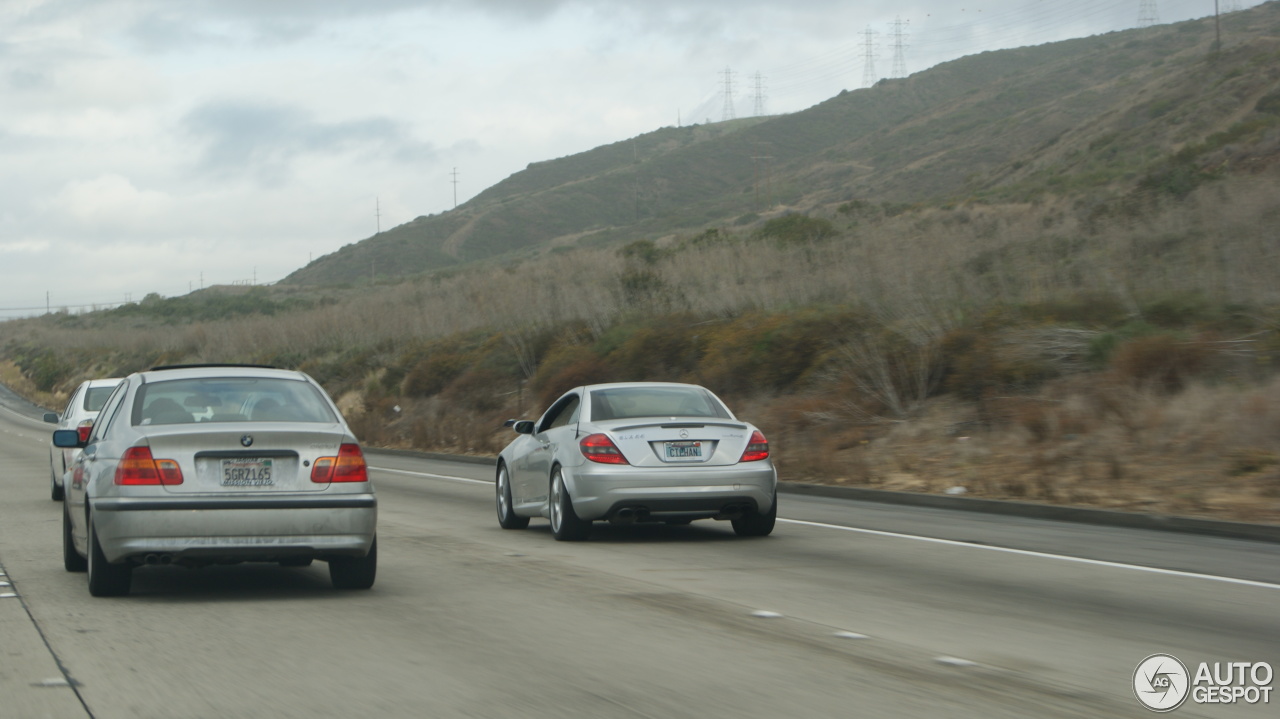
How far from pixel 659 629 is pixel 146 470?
11.5ft

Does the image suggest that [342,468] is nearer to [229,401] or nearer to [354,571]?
[354,571]

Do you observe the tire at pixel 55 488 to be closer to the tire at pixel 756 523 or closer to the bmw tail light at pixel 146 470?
the tire at pixel 756 523

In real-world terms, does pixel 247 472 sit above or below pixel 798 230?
below

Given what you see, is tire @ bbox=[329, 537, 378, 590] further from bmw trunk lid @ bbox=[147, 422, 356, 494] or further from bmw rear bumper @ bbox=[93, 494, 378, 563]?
bmw trunk lid @ bbox=[147, 422, 356, 494]

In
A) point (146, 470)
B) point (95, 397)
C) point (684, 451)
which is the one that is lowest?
point (684, 451)

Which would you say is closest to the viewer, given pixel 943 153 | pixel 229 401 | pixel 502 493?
pixel 229 401

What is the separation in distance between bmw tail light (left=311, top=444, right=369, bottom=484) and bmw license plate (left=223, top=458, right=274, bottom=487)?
31 centimetres

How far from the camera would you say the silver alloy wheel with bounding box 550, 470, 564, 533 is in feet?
41.8

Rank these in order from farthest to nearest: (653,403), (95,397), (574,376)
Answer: (574,376) < (95,397) < (653,403)

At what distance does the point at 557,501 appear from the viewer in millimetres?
12914

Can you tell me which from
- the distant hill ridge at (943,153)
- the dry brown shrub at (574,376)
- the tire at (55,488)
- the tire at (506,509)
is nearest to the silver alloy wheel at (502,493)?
the tire at (506,509)

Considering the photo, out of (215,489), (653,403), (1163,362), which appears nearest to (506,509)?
(653,403)

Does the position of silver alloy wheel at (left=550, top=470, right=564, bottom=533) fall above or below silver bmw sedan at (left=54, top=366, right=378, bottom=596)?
below

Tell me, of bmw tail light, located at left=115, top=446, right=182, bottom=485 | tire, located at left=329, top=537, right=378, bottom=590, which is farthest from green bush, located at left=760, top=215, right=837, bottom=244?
bmw tail light, located at left=115, top=446, right=182, bottom=485
